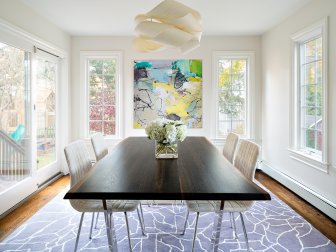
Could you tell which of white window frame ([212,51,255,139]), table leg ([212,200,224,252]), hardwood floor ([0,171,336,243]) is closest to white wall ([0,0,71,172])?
hardwood floor ([0,171,336,243])

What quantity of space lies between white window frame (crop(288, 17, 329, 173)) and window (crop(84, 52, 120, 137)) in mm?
3003

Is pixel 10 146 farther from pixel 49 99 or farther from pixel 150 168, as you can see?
pixel 150 168

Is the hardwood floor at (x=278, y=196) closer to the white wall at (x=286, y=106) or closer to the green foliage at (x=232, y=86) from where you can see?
the white wall at (x=286, y=106)

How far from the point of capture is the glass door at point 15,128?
10.2ft

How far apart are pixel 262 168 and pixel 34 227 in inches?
154

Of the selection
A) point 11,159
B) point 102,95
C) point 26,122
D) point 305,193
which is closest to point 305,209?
point 305,193

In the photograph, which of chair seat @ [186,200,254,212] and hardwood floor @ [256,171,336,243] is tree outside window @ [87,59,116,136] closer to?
hardwood floor @ [256,171,336,243]

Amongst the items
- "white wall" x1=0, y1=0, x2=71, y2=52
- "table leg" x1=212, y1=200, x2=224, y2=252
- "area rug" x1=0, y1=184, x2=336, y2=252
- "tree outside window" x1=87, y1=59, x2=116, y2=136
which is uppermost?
"white wall" x1=0, y1=0, x2=71, y2=52

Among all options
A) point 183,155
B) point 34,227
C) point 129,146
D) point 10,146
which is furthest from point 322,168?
point 10,146

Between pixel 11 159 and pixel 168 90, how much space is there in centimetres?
280

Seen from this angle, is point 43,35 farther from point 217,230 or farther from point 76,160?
point 217,230

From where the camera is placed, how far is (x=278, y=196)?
3.67 meters

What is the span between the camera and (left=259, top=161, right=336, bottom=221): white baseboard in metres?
2.95

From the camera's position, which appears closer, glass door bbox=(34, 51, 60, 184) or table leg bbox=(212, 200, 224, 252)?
table leg bbox=(212, 200, 224, 252)
